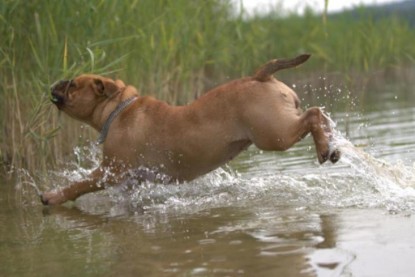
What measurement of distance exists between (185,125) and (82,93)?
Result: 2.97 feet

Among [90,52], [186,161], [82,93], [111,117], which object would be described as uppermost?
[90,52]

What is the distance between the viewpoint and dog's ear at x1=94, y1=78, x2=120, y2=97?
668 cm

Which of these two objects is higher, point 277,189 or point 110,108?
point 110,108

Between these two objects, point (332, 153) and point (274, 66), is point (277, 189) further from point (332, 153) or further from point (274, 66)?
point (274, 66)

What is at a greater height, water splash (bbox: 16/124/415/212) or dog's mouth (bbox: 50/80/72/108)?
dog's mouth (bbox: 50/80/72/108)

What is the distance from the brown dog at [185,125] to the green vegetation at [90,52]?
342 mm

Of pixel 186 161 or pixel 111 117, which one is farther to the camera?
pixel 111 117

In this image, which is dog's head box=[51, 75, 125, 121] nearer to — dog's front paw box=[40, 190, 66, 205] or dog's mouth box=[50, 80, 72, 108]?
dog's mouth box=[50, 80, 72, 108]

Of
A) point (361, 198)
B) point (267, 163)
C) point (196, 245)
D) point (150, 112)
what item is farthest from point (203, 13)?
point (196, 245)

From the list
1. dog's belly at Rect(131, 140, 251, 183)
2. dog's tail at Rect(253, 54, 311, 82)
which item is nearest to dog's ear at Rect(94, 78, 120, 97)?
dog's belly at Rect(131, 140, 251, 183)

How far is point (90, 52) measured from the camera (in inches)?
270

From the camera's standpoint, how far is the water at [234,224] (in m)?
4.13

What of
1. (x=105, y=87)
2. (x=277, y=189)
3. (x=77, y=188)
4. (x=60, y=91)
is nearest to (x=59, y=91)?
(x=60, y=91)

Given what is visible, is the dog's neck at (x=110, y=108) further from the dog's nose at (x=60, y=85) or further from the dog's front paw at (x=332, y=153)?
the dog's front paw at (x=332, y=153)
